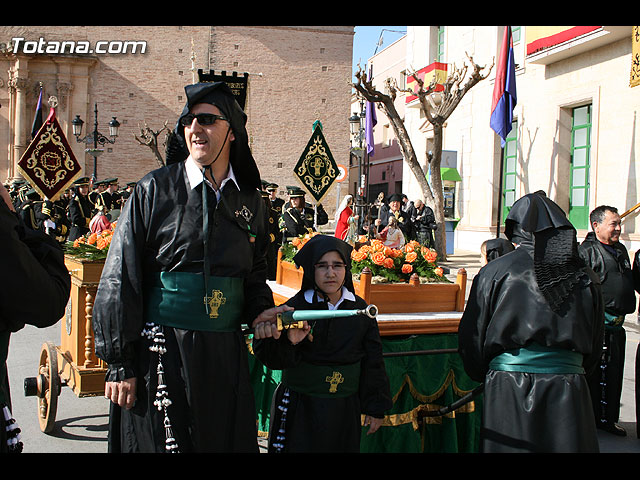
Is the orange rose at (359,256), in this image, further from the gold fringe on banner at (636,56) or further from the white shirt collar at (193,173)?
the gold fringe on banner at (636,56)

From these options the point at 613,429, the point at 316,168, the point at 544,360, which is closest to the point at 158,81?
the point at 316,168

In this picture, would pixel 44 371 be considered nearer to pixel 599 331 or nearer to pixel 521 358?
pixel 521 358

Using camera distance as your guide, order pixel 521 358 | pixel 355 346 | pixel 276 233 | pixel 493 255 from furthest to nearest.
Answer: pixel 276 233 < pixel 493 255 < pixel 355 346 < pixel 521 358

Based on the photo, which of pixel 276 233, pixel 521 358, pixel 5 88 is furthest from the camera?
pixel 5 88

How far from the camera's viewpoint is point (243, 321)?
2715mm

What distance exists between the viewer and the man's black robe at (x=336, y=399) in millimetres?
3221

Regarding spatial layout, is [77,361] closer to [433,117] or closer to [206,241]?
[206,241]

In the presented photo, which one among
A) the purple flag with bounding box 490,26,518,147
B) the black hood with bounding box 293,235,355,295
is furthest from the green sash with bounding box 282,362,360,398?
the purple flag with bounding box 490,26,518,147

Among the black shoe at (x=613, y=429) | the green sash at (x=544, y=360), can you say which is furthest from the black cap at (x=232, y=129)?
the black shoe at (x=613, y=429)

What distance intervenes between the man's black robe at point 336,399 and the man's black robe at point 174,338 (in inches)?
27.4

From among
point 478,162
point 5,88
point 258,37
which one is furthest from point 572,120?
point 5,88

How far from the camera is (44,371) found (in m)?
4.95

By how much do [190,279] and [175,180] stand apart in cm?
45

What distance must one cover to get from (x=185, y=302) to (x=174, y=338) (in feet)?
0.50
